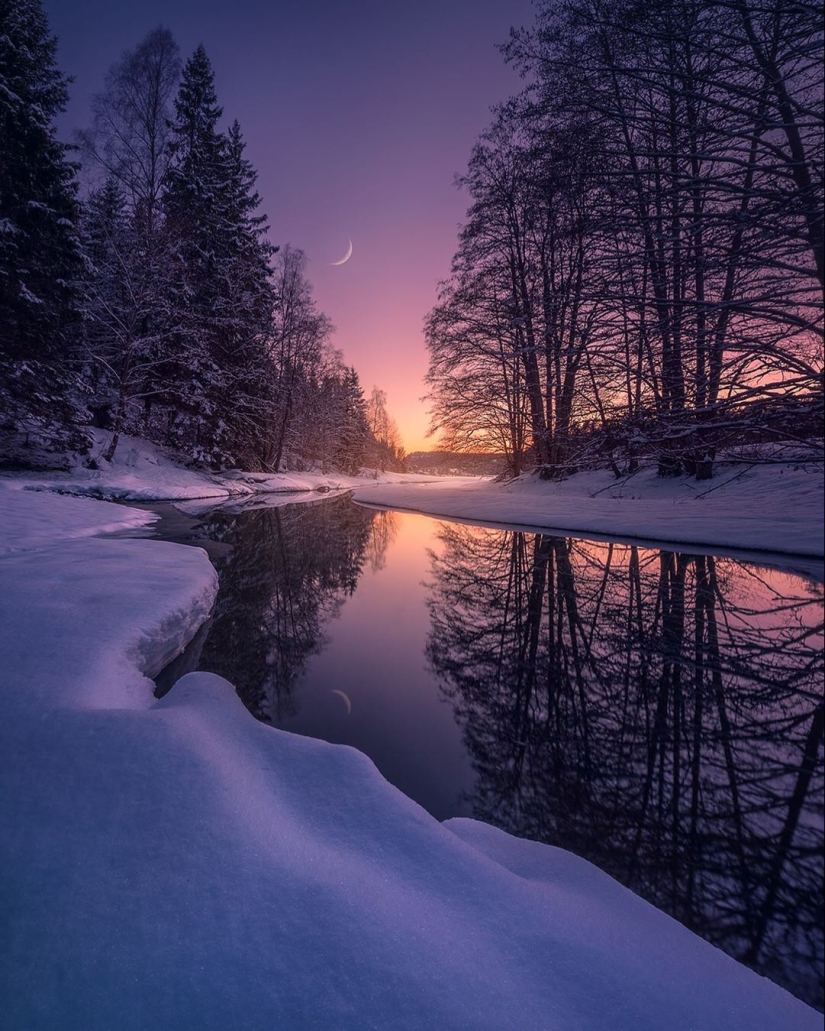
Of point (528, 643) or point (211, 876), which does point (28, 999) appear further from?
point (528, 643)

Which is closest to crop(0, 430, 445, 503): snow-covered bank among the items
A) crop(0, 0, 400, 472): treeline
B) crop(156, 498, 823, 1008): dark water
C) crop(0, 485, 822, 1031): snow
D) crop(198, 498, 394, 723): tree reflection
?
crop(0, 0, 400, 472): treeline

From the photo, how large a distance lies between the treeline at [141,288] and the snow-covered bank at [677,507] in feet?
31.7

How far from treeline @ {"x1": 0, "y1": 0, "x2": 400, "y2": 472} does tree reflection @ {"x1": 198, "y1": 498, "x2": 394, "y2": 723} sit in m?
7.79

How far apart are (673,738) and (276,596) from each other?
3983mm

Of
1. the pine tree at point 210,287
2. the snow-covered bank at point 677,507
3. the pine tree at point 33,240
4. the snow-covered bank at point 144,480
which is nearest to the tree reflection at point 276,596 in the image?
the snow-covered bank at point 677,507

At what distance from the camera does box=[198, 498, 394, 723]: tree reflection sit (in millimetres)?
2945

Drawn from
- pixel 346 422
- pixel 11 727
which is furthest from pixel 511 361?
pixel 346 422

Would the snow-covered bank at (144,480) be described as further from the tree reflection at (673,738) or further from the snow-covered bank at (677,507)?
the tree reflection at (673,738)

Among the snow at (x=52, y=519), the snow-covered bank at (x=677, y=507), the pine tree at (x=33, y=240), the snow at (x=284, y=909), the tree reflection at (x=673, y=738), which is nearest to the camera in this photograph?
the snow at (x=284, y=909)

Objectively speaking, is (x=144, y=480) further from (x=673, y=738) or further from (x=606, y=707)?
(x=673, y=738)

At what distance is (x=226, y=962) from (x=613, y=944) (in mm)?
973

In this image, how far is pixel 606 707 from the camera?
7.94 ft

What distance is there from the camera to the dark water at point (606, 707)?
1347 millimetres

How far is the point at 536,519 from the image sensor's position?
920 cm
